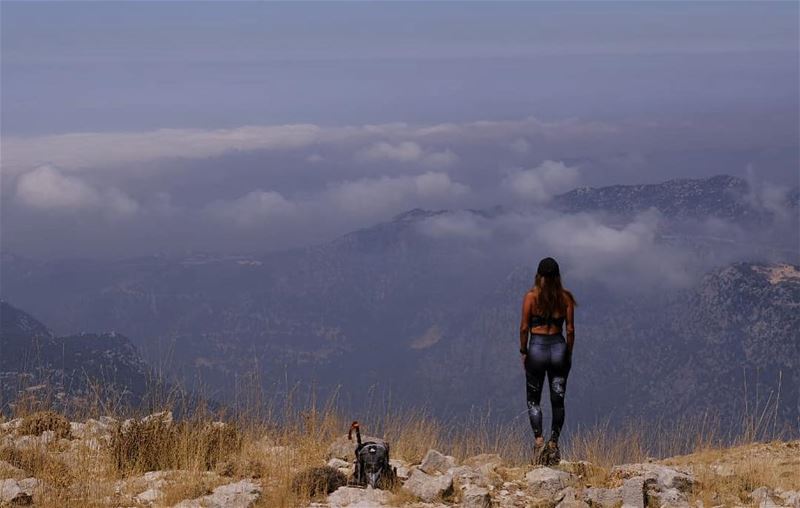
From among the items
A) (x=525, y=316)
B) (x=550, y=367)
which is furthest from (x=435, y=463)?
(x=525, y=316)

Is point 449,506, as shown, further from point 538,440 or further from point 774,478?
point 774,478

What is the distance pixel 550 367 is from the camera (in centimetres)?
1120

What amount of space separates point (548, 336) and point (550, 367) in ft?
1.39

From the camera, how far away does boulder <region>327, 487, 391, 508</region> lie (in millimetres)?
8805

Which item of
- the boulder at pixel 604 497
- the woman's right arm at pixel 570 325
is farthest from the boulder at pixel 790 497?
the woman's right arm at pixel 570 325

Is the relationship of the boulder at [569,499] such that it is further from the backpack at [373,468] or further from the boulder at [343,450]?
the boulder at [343,450]

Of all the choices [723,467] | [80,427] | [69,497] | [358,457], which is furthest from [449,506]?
[80,427]

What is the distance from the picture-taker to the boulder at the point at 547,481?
934cm

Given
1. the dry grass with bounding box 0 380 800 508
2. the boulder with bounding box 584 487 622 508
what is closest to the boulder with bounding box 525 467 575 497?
the boulder with bounding box 584 487 622 508

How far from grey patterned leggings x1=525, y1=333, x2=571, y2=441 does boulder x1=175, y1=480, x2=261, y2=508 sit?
166 inches

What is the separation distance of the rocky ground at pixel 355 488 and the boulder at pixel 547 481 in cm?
1

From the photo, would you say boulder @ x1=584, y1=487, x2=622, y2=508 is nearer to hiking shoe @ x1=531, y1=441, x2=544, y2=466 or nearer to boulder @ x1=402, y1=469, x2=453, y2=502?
boulder @ x1=402, y1=469, x2=453, y2=502

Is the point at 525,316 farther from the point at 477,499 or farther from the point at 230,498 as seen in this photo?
the point at 230,498

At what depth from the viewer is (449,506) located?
8.84 metres
